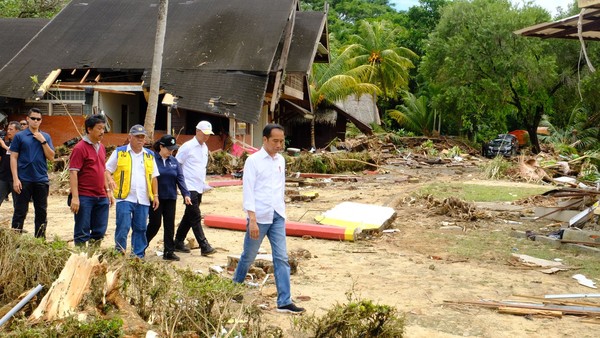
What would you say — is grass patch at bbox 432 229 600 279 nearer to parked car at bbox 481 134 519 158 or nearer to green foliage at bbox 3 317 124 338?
green foliage at bbox 3 317 124 338

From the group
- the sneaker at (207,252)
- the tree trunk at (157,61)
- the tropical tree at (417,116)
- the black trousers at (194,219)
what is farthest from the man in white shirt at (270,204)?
the tropical tree at (417,116)

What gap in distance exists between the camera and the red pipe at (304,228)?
35.7 feet

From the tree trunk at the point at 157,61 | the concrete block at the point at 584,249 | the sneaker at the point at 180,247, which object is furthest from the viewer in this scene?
the tree trunk at the point at 157,61

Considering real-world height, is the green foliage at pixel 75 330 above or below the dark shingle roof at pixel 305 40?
below

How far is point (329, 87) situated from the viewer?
1351 inches

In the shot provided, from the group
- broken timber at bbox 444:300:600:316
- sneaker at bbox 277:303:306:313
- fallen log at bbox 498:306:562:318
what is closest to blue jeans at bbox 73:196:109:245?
sneaker at bbox 277:303:306:313

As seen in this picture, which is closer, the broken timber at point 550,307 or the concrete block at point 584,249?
the broken timber at point 550,307

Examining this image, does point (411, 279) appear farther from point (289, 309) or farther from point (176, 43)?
point (176, 43)

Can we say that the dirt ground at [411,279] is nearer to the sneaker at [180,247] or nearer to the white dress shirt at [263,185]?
the sneaker at [180,247]

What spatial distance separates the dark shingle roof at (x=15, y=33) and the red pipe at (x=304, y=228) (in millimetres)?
20423

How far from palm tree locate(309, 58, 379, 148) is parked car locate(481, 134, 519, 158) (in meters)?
6.95

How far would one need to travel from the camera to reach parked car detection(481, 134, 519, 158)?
35812 mm

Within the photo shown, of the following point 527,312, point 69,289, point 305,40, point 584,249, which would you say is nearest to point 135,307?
point 69,289

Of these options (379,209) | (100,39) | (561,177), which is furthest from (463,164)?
(379,209)
